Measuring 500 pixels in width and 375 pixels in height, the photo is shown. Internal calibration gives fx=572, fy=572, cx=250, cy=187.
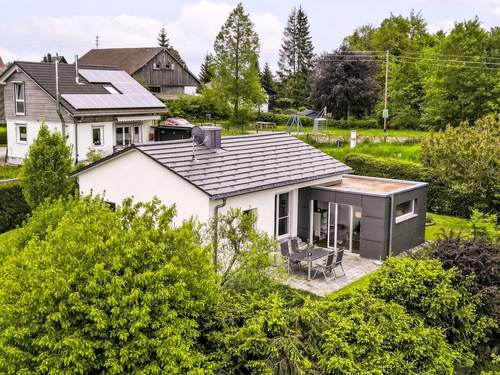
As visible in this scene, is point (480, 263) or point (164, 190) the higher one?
point (164, 190)

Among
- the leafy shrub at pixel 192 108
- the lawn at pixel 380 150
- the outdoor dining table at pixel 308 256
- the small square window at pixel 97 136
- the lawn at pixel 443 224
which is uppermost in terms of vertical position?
the leafy shrub at pixel 192 108

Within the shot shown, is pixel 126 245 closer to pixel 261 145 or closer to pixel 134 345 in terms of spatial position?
pixel 134 345

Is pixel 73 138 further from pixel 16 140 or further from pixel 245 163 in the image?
pixel 245 163

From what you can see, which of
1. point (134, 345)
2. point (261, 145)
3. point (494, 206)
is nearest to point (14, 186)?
point (261, 145)

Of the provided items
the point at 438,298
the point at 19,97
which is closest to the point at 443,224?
the point at 438,298

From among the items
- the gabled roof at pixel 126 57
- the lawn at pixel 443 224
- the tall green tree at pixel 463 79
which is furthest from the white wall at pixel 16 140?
the tall green tree at pixel 463 79

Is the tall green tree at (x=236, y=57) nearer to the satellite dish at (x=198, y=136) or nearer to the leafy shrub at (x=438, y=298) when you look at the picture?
the satellite dish at (x=198, y=136)

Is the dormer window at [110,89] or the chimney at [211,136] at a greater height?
the dormer window at [110,89]
